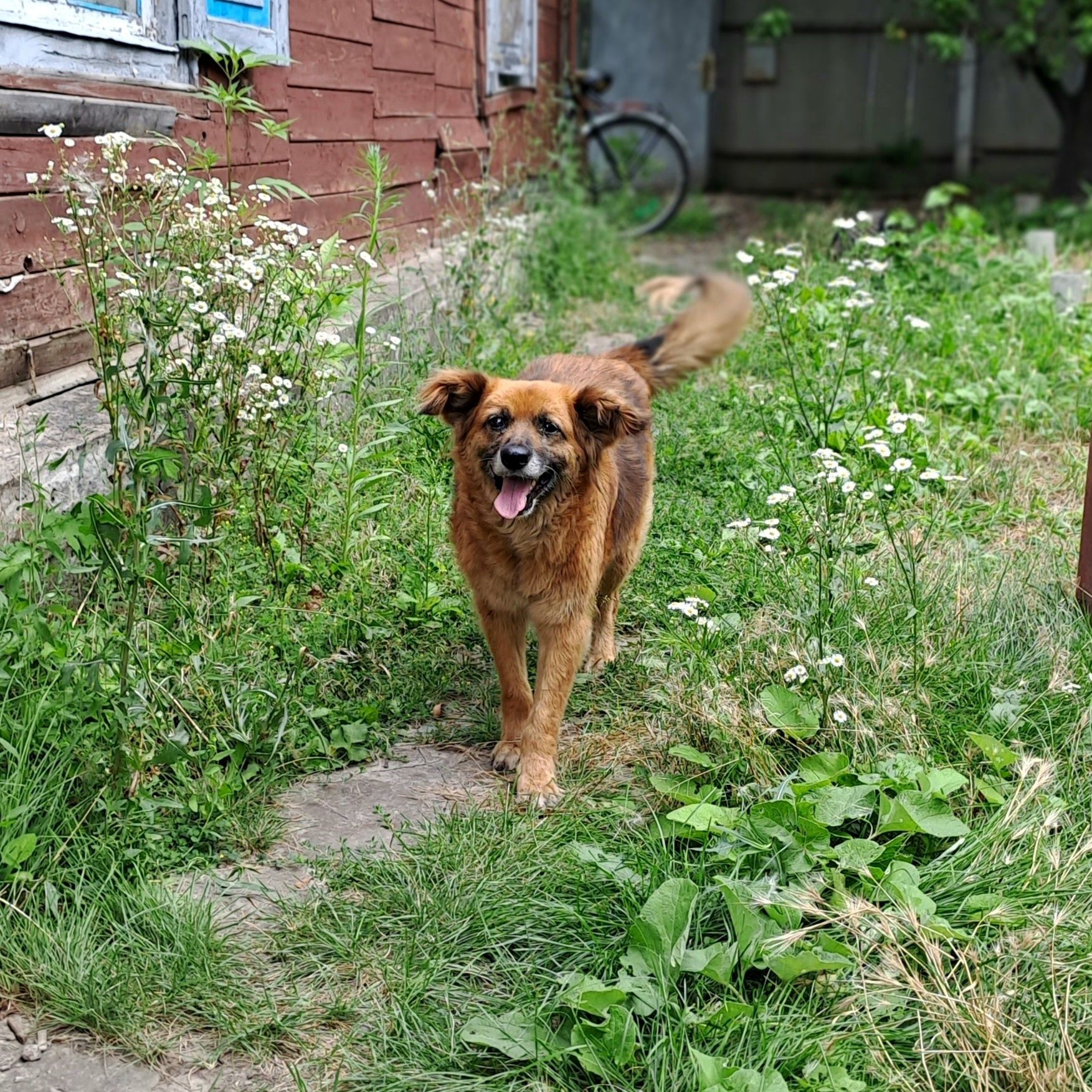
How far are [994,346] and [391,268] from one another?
10.4 feet

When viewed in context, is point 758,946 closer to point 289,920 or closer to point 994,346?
point 289,920

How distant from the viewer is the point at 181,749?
A: 9.37 ft

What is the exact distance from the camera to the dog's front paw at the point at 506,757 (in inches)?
134

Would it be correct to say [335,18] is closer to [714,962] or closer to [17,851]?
[17,851]

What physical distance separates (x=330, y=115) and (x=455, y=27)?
223cm

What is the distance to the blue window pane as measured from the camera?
4738mm

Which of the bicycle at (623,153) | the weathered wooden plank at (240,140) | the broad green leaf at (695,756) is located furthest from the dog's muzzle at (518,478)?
the bicycle at (623,153)

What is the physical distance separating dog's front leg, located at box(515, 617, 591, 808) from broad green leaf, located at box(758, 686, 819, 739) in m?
0.57

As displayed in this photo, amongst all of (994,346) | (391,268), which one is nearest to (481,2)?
(391,268)

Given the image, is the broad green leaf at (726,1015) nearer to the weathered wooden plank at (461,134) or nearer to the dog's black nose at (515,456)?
the dog's black nose at (515,456)

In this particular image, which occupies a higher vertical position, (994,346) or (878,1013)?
(994,346)

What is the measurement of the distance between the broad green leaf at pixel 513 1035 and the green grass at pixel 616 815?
1 centimetres

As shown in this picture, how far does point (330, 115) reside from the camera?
19.1ft

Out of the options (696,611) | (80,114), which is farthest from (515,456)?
(80,114)
